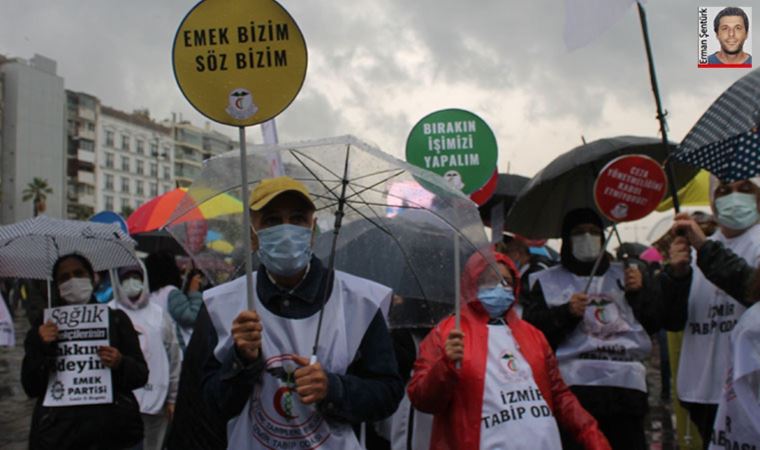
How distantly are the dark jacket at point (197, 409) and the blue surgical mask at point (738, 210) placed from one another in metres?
2.93

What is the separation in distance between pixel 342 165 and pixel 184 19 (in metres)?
0.87

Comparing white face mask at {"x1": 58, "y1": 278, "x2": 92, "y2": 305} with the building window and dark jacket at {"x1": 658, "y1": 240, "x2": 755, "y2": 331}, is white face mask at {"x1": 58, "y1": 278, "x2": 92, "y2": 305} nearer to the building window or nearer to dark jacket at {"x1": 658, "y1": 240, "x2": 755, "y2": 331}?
dark jacket at {"x1": 658, "y1": 240, "x2": 755, "y2": 331}

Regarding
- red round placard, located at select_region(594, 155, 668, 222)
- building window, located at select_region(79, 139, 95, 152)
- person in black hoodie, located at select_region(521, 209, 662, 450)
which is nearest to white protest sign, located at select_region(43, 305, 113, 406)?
person in black hoodie, located at select_region(521, 209, 662, 450)

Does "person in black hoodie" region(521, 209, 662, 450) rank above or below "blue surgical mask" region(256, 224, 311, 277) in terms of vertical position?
below

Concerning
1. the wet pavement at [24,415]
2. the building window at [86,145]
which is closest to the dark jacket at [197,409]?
the wet pavement at [24,415]

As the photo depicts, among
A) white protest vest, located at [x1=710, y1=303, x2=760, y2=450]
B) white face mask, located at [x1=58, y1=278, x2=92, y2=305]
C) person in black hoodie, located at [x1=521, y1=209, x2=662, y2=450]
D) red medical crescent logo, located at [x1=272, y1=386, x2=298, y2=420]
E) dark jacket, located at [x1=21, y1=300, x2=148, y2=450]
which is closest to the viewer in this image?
red medical crescent logo, located at [x1=272, y1=386, x2=298, y2=420]

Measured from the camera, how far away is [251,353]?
9.05 feet

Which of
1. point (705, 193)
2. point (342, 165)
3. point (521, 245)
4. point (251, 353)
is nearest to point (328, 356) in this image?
point (251, 353)

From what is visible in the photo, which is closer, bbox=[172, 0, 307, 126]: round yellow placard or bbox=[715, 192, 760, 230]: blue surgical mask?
bbox=[172, 0, 307, 126]: round yellow placard

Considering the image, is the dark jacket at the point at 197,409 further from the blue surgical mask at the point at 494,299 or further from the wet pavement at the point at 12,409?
the wet pavement at the point at 12,409

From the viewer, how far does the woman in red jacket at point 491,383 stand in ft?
12.3

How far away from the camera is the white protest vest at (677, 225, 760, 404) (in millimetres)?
4679

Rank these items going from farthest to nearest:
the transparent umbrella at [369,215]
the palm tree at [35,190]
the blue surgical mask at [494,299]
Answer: the palm tree at [35,190]
the blue surgical mask at [494,299]
the transparent umbrella at [369,215]

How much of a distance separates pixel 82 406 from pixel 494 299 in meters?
2.30
